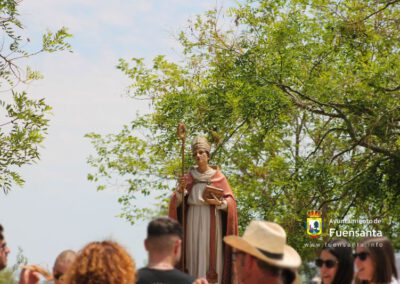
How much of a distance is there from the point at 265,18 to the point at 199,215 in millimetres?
15057

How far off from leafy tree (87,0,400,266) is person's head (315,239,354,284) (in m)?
15.1

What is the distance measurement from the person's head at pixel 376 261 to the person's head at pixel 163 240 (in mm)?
1617

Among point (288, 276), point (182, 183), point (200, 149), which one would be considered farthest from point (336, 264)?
point (200, 149)

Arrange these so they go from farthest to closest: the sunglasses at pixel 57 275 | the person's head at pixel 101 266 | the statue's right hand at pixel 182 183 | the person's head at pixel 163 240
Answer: the statue's right hand at pixel 182 183 → the sunglasses at pixel 57 275 → the person's head at pixel 163 240 → the person's head at pixel 101 266

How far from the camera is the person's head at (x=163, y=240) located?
7258mm

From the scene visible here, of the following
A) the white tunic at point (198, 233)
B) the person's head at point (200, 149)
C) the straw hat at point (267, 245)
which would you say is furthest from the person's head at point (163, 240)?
the white tunic at point (198, 233)

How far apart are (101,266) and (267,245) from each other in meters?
1.07

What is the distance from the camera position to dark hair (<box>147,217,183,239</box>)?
731 cm

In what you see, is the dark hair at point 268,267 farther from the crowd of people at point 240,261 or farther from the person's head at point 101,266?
the person's head at point 101,266

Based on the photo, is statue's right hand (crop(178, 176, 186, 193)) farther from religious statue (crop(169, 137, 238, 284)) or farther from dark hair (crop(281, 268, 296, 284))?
dark hair (crop(281, 268, 296, 284))

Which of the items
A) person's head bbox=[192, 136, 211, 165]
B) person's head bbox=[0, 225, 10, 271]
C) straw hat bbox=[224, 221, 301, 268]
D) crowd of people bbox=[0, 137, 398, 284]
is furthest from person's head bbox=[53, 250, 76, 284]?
person's head bbox=[192, 136, 211, 165]

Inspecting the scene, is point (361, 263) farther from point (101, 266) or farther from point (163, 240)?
point (101, 266)

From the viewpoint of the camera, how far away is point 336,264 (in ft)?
27.1

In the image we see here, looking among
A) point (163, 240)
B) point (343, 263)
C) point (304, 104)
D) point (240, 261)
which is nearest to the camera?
point (240, 261)
